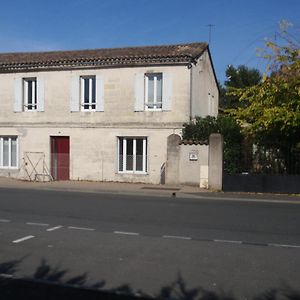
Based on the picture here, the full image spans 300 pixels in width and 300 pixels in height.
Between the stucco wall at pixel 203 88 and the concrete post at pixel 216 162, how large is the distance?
135 inches

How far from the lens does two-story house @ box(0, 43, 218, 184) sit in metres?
22.0

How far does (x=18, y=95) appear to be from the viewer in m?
24.3

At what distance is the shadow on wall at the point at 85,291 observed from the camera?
5.34 metres

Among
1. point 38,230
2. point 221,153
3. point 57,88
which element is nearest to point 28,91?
point 57,88

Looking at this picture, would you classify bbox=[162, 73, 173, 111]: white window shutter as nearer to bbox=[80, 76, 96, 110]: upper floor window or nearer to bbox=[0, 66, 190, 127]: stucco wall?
bbox=[0, 66, 190, 127]: stucco wall

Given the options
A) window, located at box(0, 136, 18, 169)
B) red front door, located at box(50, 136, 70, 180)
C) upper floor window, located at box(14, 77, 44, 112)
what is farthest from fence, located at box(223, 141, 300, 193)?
window, located at box(0, 136, 18, 169)

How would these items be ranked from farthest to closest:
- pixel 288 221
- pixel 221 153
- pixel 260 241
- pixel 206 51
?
pixel 206 51, pixel 221 153, pixel 288 221, pixel 260 241

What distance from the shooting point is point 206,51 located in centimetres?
2589

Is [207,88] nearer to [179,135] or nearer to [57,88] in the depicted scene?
[179,135]

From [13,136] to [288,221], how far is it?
1699 centimetres

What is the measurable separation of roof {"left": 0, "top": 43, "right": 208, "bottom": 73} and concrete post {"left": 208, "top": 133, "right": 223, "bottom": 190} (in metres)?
4.24

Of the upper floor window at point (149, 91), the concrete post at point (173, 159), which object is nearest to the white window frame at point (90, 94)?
the upper floor window at point (149, 91)

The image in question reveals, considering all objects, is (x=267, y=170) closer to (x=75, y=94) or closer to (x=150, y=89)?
(x=150, y=89)

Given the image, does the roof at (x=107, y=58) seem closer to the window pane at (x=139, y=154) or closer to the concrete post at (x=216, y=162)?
the window pane at (x=139, y=154)
